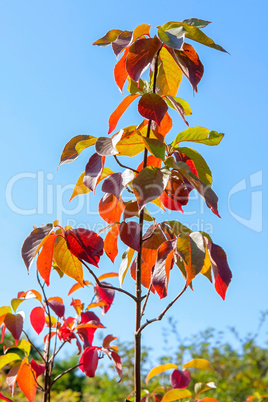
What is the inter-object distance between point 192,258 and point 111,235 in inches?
16.3

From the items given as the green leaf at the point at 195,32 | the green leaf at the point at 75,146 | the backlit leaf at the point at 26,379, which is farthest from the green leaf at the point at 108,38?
the backlit leaf at the point at 26,379

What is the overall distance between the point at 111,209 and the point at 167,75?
0.49 meters

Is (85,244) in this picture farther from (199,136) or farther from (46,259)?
(199,136)

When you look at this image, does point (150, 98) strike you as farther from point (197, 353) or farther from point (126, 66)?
point (197, 353)

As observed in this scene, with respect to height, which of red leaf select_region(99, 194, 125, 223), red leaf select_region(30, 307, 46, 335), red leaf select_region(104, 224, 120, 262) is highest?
red leaf select_region(99, 194, 125, 223)

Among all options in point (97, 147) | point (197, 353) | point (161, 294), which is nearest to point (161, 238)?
point (161, 294)

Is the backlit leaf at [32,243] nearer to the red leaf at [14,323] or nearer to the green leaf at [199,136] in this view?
the red leaf at [14,323]

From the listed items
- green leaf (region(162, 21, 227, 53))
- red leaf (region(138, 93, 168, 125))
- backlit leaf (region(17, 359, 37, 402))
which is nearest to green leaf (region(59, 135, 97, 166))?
red leaf (region(138, 93, 168, 125))

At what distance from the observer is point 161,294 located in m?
1.20

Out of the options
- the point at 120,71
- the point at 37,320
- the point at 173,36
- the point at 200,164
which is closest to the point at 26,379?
the point at 37,320

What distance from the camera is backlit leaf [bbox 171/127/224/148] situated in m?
1.33

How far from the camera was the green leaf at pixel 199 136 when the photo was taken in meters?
1.33

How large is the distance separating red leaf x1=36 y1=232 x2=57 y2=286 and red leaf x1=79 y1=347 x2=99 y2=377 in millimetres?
388

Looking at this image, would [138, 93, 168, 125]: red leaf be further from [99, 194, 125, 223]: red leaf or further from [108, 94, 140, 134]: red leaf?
[99, 194, 125, 223]: red leaf
